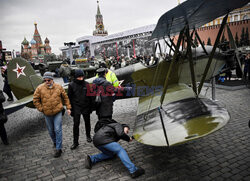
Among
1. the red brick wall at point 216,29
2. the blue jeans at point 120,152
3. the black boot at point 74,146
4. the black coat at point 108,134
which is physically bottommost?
the black boot at point 74,146

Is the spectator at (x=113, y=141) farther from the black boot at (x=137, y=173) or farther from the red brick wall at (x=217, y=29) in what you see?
the red brick wall at (x=217, y=29)

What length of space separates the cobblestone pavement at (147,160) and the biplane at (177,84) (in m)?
0.72

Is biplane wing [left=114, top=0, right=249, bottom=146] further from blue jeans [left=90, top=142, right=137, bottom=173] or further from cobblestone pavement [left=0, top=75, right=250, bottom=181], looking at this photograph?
cobblestone pavement [left=0, top=75, right=250, bottom=181]

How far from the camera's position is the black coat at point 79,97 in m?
3.72

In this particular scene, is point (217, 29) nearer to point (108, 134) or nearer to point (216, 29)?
point (216, 29)

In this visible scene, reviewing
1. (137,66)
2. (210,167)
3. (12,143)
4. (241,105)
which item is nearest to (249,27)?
(241,105)

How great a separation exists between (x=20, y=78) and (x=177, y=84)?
4641 mm

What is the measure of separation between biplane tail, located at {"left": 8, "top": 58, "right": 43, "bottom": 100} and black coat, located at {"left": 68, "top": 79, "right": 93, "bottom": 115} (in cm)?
256

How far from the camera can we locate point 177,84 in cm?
449

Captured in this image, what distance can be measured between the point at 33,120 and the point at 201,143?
5.25 meters

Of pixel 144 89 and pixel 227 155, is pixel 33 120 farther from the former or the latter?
pixel 227 155

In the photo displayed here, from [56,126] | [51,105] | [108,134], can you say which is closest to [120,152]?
[108,134]

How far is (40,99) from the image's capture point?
11.6 ft

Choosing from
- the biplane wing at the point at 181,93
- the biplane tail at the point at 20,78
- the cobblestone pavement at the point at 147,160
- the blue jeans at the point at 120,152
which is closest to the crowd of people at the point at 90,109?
the blue jeans at the point at 120,152
